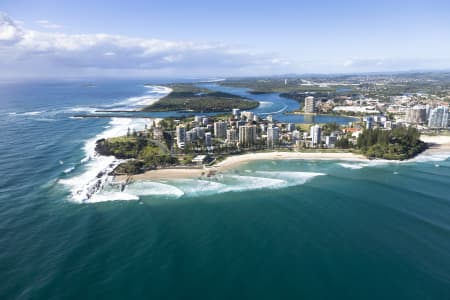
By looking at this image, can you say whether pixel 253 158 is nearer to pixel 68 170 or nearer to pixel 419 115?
pixel 68 170

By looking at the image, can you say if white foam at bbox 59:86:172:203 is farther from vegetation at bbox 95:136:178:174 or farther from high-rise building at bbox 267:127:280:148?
high-rise building at bbox 267:127:280:148

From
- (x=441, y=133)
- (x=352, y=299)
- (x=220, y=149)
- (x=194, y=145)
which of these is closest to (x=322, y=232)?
(x=352, y=299)

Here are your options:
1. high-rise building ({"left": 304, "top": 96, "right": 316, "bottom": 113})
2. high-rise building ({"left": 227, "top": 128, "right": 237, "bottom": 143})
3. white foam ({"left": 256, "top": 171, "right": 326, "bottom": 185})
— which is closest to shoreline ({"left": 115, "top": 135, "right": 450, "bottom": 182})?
white foam ({"left": 256, "top": 171, "right": 326, "bottom": 185})

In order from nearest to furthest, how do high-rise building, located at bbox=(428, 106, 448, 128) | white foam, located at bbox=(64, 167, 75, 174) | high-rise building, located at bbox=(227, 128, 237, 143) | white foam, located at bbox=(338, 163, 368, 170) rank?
white foam, located at bbox=(64, 167, 75, 174) → white foam, located at bbox=(338, 163, 368, 170) → high-rise building, located at bbox=(227, 128, 237, 143) → high-rise building, located at bbox=(428, 106, 448, 128)

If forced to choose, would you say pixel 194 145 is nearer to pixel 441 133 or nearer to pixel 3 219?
pixel 3 219

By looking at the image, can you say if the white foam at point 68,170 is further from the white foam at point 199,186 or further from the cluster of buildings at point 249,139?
the cluster of buildings at point 249,139
